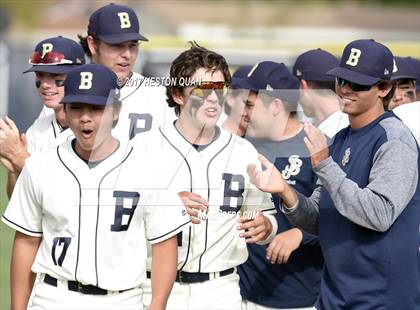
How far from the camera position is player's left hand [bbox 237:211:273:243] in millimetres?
5246

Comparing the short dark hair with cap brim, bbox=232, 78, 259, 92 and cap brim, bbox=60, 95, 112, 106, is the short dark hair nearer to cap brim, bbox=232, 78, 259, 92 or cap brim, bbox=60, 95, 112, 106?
cap brim, bbox=60, 95, 112, 106

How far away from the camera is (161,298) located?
484cm

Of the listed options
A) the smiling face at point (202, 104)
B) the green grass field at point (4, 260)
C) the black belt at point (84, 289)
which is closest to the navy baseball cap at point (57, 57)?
the smiling face at point (202, 104)

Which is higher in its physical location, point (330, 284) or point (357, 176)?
point (357, 176)

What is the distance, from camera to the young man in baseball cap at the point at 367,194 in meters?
4.59

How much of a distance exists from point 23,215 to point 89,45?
1.76 meters

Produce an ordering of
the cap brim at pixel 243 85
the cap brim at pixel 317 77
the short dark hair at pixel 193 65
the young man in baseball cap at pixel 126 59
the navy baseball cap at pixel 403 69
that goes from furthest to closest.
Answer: the navy baseball cap at pixel 403 69 < the cap brim at pixel 317 77 < the cap brim at pixel 243 85 < the young man in baseball cap at pixel 126 59 < the short dark hair at pixel 193 65

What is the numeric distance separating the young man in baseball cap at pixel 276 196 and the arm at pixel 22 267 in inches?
56.0

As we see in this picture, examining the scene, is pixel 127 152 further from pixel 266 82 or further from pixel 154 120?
pixel 266 82

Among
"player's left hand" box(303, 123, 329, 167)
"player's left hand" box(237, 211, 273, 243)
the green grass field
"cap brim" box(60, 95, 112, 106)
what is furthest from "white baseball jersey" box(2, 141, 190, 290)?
the green grass field

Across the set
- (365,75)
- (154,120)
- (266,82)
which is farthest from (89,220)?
(266,82)

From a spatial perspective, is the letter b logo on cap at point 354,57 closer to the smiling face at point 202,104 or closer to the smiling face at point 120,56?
the smiling face at point 202,104

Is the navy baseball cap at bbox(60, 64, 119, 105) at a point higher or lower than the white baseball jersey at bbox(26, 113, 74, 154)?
higher

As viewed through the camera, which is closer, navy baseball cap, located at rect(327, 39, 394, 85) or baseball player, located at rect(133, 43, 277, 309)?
navy baseball cap, located at rect(327, 39, 394, 85)
